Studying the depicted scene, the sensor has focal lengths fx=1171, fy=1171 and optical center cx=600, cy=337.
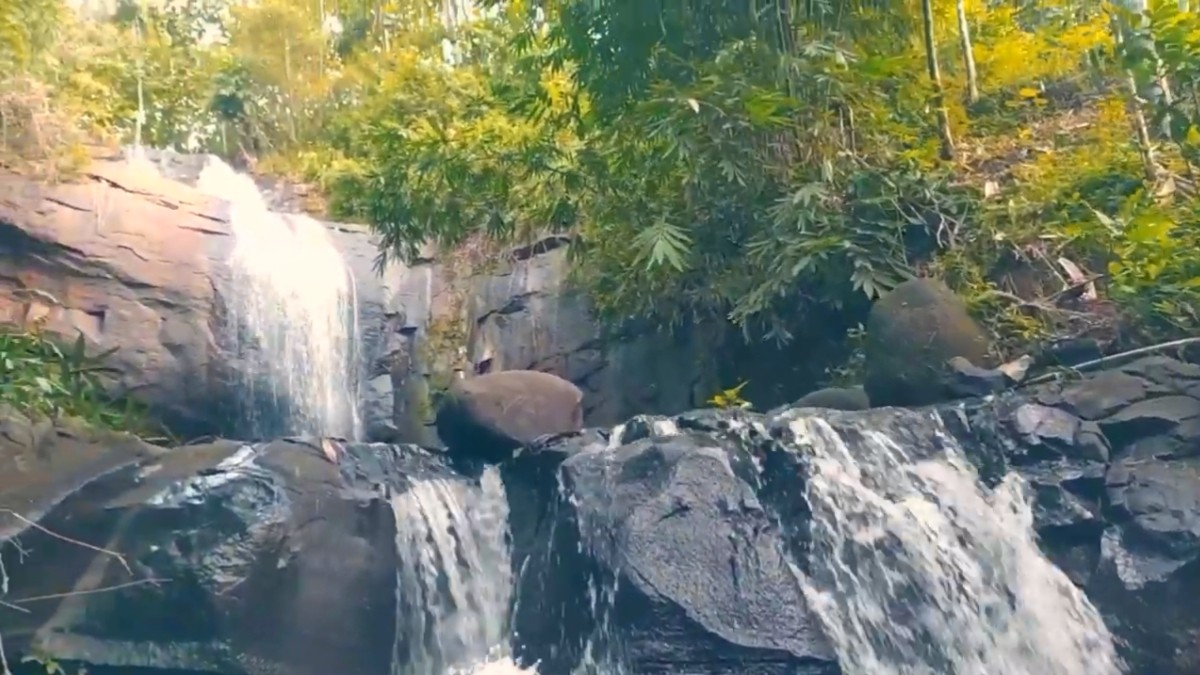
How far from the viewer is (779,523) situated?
6719 mm

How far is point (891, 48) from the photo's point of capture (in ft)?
33.5

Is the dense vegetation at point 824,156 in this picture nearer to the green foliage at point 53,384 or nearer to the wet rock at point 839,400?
the wet rock at point 839,400


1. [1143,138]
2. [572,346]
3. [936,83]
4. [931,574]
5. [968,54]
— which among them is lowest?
[931,574]

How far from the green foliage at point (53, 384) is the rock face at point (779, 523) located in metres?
3.22

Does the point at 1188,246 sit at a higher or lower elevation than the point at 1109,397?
higher

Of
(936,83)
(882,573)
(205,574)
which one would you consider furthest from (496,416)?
(936,83)

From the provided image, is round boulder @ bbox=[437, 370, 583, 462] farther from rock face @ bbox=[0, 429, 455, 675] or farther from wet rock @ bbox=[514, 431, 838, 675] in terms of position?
wet rock @ bbox=[514, 431, 838, 675]

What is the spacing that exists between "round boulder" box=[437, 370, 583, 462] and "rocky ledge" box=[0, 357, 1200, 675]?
662mm

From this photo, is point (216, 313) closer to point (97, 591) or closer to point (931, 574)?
point (97, 591)

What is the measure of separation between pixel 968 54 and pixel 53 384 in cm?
800

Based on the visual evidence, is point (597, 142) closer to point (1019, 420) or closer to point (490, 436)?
point (490, 436)

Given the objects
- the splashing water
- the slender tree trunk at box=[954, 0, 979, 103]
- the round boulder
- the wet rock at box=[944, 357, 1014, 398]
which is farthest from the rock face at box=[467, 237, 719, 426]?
the splashing water

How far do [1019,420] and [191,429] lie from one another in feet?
27.7

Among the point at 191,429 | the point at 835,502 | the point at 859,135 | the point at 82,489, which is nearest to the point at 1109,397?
the point at 835,502
